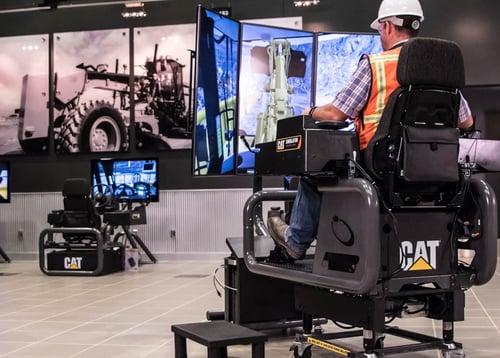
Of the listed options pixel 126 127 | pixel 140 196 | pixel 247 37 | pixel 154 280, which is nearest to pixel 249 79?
pixel 247 37

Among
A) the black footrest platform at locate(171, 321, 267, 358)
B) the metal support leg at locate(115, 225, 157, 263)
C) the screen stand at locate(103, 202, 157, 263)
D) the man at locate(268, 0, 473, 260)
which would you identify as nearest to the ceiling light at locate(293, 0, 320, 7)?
the screen stand at locate(103, 202, 157, 263)

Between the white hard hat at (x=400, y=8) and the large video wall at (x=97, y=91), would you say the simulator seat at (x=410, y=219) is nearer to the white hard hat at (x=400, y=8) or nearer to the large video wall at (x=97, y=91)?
the white hard hat at (x=400, y=8)

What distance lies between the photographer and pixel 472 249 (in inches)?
109

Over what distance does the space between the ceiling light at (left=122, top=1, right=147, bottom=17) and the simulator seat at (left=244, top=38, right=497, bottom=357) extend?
23.1 ft

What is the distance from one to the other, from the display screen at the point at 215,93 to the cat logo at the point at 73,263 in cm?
397

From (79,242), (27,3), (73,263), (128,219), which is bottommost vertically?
(73,263)

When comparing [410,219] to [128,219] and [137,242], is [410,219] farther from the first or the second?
[137,242]

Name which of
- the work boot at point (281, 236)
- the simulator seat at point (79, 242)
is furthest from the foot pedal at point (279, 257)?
the simulator seat at point (79, 242)

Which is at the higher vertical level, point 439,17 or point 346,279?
point 439,17

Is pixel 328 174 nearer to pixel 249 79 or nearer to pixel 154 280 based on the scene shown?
pixel 249 79

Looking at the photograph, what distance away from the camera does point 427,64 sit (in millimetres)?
2531

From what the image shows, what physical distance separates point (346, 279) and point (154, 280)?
188 inches

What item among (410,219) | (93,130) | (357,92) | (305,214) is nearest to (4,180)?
(93,130)

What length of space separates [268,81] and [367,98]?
1937mm
